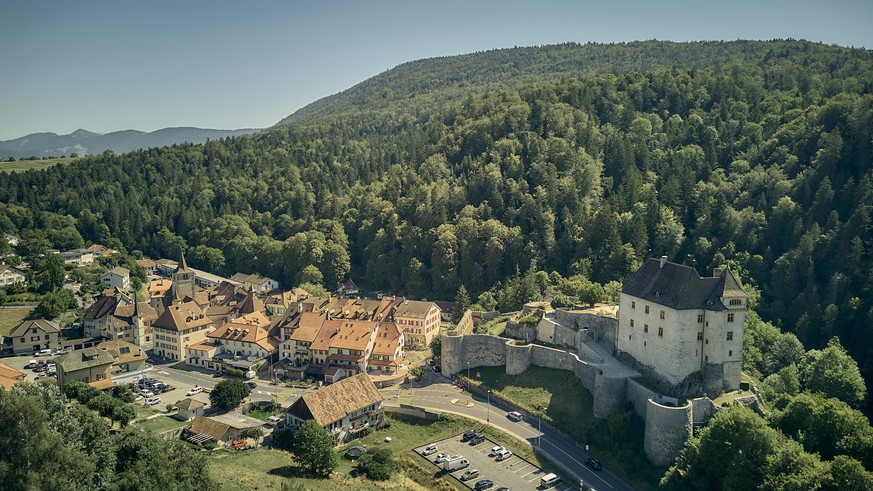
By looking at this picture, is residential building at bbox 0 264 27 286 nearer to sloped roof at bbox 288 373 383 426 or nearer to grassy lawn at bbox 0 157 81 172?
sloped roof at bbox 288 373 383 426

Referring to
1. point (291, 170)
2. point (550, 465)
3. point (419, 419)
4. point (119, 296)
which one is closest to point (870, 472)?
point (550, 465)

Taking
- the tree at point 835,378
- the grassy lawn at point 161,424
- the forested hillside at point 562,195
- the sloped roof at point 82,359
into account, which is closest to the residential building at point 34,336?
the sloped roof at point 82,359

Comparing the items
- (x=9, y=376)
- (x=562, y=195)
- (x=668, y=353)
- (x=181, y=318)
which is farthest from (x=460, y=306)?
(x=9, y=376)

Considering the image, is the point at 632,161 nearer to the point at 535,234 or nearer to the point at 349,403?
the point at 535,234

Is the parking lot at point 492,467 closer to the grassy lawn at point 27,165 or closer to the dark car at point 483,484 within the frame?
the dark car at point 483,484

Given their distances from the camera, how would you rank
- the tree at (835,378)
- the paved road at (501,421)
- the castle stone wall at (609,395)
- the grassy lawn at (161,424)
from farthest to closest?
the grassy lawn at (161,424), the tree at (835,378), the castle stone wall at (609,395), the paved road at (501,421)

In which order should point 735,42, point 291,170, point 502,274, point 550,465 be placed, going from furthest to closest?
point 735,42 < point 291,170 < point 502,274 < point 550,465

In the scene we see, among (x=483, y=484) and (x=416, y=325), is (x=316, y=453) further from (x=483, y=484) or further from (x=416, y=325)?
(x=416, y=325)
